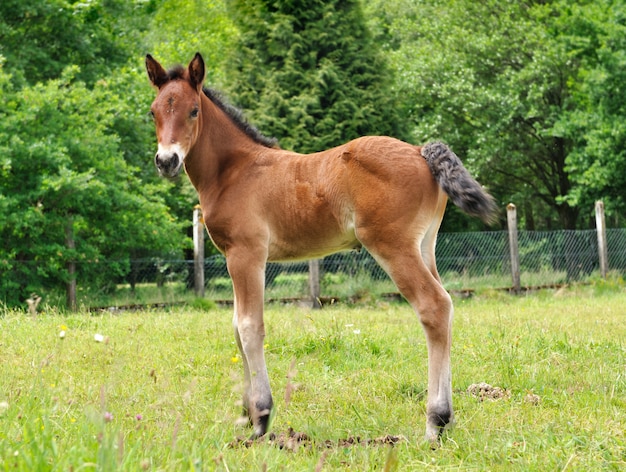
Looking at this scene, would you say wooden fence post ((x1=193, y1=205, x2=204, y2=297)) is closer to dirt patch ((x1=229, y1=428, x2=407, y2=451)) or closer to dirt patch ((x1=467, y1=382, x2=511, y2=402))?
dirt patch ((x1=467, y1=382, x2=511, y2=402))

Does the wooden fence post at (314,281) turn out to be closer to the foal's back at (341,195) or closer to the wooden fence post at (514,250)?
the wooden fence post at (514,250)

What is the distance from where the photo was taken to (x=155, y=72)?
467 cm

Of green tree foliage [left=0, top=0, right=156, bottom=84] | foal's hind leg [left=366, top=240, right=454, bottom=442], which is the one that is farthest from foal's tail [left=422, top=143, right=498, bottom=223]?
green tree foliage [left=0, top=0, right=156, bottom=84]

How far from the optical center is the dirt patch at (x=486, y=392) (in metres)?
4.92

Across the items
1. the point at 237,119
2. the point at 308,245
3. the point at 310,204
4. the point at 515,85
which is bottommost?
the point at 308,245

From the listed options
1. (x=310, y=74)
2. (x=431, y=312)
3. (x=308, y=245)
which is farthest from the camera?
(x=310, y=74)

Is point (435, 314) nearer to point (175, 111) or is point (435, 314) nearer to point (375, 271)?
point (175, 111)

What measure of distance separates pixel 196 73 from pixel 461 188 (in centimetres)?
196

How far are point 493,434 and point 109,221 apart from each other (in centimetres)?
983

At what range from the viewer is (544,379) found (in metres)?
5.32

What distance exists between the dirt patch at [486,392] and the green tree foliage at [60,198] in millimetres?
7856

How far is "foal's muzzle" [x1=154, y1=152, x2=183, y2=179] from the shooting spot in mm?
4309

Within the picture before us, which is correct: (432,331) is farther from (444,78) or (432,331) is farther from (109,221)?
(444,78)

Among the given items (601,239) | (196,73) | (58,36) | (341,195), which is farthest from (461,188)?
(58,36)
